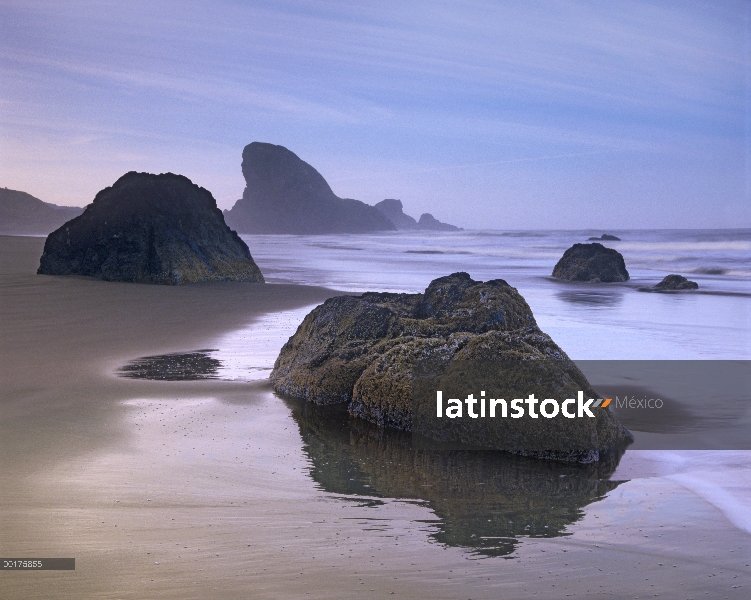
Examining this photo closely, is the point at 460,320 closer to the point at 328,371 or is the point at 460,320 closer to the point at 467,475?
the point at 328,371

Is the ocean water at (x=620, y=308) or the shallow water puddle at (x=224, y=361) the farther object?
the ocean water at (x=620, y=308)

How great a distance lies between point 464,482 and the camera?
3.79 metres

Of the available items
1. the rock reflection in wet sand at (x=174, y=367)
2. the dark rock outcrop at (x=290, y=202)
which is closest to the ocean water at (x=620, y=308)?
the rock reflection in wet sand at (x=174, y=367)

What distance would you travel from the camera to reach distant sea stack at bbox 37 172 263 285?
45.7ft

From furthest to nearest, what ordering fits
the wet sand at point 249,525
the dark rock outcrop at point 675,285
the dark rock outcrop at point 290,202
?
the dark rock outcrop at point 290,202
the dark rock outcrop at point 675,285
the wet sand at point 249,525

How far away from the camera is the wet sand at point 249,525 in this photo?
2609 mm

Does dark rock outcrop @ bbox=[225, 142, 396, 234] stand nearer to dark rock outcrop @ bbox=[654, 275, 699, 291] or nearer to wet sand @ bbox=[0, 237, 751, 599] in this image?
dark rock outcrop @ bbox=[654, 275, 699, 291]

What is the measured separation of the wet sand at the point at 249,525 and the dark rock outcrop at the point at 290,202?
99163 millimetres

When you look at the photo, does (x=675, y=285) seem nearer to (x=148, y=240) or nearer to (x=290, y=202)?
(x=148, y=240)

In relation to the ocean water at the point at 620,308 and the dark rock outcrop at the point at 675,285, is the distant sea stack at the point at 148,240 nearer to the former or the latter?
the ocean water at the point at 620,308

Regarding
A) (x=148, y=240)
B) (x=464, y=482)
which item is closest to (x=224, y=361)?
(x=464, y=482)

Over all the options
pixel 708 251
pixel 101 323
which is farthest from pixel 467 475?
pixel 708 251

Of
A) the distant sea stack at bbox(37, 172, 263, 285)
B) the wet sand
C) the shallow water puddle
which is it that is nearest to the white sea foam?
the wet sand

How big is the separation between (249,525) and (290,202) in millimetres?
112526
